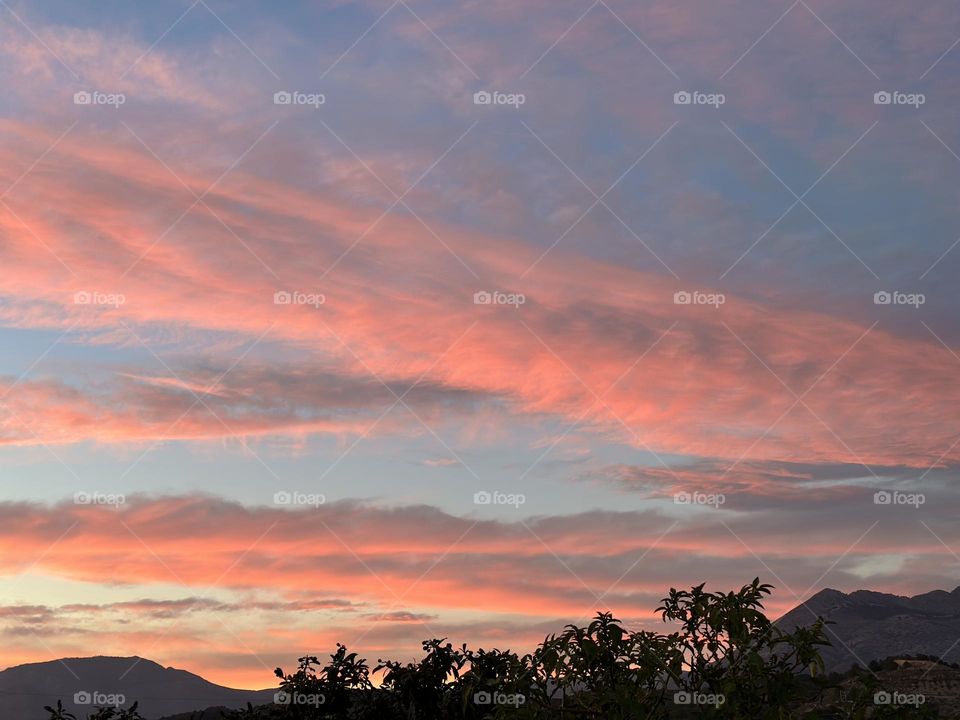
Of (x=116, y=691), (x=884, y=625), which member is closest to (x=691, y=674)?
(x=884, y=625)

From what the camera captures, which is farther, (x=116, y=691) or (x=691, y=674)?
(x=116, y=691)

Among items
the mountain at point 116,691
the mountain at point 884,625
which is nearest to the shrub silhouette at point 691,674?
the mountain at point 884,625

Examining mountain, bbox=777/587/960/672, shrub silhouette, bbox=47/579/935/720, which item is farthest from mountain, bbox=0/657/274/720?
shrub silhouette, bbox=47/579/935/720

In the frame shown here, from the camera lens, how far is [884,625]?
12250 centimetres

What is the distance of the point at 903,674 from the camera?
191 ft

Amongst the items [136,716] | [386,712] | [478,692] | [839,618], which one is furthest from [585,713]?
[839,618]

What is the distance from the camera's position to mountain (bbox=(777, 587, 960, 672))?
109375 millimetres

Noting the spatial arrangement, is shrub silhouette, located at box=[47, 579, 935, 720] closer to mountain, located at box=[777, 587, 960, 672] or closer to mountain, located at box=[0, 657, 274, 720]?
mountain, located at box=[777, 587, 960, 672]

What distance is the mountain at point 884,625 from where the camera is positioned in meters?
109

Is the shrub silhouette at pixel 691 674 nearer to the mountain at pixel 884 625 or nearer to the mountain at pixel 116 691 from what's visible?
the mountain at pixel 884 625

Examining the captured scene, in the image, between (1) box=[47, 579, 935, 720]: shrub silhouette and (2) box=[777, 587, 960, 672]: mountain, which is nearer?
(1) box=[47, 579, 935, 720]: shrub silhouette

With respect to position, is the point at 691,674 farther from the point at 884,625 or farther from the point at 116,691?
the point at 116,691

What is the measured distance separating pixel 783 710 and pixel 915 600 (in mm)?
157911

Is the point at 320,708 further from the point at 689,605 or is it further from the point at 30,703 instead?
the point at 30,703
